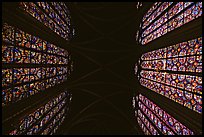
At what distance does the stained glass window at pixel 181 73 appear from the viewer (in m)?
5.50

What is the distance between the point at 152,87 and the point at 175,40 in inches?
123

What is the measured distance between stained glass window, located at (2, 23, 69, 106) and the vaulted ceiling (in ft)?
13.6

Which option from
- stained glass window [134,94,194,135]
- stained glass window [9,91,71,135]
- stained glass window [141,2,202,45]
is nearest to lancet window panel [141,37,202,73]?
stained glass window [141,2,202,45]

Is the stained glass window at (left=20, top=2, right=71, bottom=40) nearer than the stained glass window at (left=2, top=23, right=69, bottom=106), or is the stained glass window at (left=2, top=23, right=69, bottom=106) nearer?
the stained glass window at (left=2, top=23, right=69, bottom=106)

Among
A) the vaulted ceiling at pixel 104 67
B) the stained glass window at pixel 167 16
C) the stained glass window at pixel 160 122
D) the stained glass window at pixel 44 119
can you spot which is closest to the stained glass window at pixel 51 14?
the vaulted ceiling at pixel 104 67

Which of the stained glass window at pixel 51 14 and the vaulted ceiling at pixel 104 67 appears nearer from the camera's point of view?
the stained glass window at pixel 51 14

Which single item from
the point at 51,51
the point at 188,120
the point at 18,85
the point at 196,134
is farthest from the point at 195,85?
the point at 51,51

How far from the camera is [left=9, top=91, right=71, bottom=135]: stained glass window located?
21.1ft

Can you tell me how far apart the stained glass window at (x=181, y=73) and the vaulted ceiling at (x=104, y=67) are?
3940 mm

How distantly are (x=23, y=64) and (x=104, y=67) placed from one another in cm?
759

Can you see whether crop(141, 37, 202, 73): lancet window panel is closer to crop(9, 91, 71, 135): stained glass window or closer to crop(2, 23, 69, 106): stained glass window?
crop(2, 23, 69, 106): stained glass window

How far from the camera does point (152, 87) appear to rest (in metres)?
8.73

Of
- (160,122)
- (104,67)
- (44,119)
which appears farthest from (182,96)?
(104,67)

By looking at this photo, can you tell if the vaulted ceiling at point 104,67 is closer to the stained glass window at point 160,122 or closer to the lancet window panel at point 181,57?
the stained glass window at point 160,122
